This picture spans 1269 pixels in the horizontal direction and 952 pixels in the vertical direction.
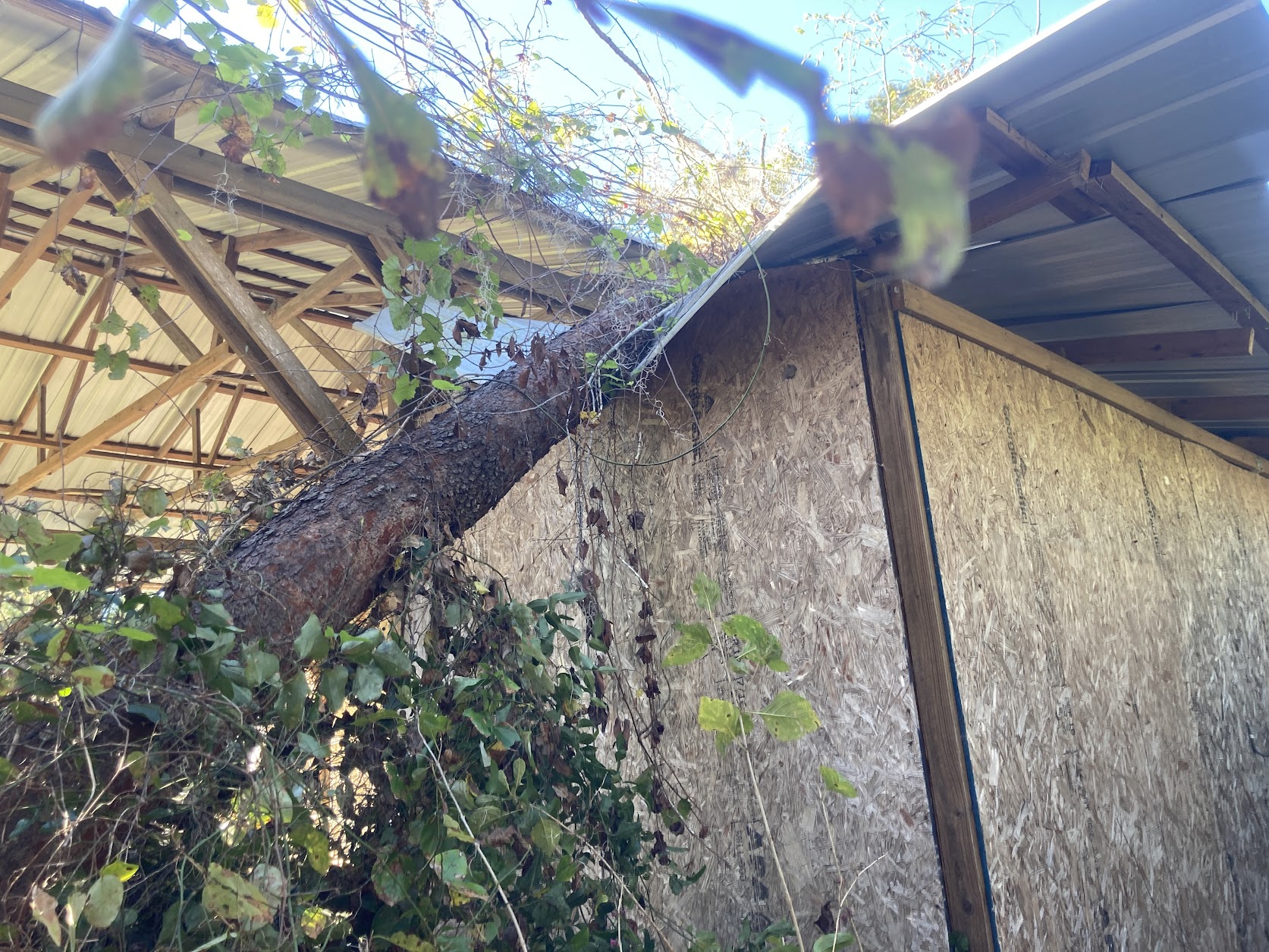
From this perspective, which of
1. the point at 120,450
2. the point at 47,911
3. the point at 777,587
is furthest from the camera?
the point at 120,450

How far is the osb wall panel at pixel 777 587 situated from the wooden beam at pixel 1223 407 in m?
2.81

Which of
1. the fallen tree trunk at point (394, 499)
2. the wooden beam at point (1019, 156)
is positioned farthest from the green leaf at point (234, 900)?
the wooden beam at point (1019, 156)

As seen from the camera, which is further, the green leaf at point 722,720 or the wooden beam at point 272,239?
the wooden beam at point 272,239

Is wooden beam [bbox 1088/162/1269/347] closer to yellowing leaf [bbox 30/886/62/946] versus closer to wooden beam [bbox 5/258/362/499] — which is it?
yellowing leaf [bbox 30/886/62/946]

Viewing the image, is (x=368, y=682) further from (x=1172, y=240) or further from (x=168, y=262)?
(x=1172, y=240)

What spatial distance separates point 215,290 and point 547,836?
237cm

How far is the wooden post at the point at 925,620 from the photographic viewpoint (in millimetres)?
2467

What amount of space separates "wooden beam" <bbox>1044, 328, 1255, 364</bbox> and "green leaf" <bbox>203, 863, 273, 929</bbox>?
12.0 feet

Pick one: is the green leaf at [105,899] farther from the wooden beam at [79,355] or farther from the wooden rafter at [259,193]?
the wooden beam at [79,355]

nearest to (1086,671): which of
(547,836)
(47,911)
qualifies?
(547,836)

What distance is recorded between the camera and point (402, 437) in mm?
2504

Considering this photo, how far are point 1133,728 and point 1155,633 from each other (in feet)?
1.91

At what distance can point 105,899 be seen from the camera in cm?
126

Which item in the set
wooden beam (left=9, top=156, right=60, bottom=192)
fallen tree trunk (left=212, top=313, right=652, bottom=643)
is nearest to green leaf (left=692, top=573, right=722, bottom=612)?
fallen tree trunk (left=212, top=313, right=652, bottom=643)
